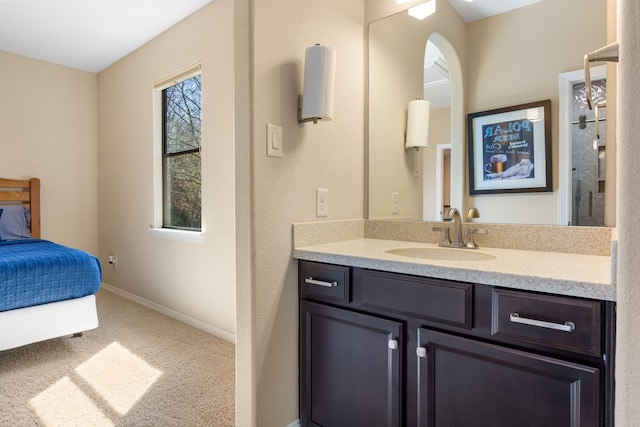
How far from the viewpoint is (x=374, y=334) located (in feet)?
4.27

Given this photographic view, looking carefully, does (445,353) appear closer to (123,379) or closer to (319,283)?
(319,283)

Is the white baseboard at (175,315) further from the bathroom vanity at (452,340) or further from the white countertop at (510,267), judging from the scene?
the white countertop at (510,267)

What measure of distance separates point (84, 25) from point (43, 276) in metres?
2.10

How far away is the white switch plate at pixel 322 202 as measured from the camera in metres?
1.65

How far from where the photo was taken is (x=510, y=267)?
108cm

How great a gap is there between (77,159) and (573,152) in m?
4.59

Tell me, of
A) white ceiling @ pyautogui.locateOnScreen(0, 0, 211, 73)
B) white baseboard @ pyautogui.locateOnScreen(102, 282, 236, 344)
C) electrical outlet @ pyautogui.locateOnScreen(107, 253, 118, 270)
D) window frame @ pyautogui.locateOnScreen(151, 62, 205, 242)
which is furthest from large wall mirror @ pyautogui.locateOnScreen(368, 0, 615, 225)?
electrical outlet @ pyautogui.locateOnScreen(107, 253, 118, 270)

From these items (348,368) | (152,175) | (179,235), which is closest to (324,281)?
(348,368)

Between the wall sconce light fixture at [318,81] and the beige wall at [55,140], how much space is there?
146 inches

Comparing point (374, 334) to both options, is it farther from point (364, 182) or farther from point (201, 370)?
point (201, 370)

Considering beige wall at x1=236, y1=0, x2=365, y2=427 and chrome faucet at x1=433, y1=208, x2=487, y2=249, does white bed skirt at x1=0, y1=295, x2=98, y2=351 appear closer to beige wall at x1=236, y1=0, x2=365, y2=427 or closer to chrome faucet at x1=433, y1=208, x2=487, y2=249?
beige wall at x1=236, y1=0, x2=365, y2=427

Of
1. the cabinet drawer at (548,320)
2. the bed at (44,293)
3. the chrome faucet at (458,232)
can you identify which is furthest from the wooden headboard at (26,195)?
the cabinet drawer at (548,320)

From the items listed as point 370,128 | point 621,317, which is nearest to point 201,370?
point 370,128

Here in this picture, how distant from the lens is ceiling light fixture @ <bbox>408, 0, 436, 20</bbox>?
1708mm
